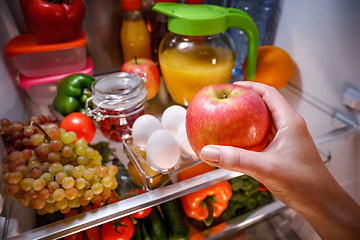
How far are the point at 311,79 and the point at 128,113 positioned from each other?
1.93 feet

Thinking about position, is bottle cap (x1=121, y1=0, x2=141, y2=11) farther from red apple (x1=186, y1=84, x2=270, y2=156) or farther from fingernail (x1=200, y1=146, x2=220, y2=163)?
fingernail (x1=200, y1=146, x2=220, y2=163)

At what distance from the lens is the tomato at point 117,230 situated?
24.7 inches

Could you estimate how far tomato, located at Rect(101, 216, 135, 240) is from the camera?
627mm

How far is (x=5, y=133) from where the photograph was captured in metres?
0.54

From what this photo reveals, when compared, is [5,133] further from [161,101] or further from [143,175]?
[161,101]

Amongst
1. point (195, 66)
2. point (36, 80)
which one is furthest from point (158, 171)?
point (36, 80)

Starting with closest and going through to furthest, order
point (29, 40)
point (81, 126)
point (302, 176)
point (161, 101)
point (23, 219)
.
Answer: point (302, 176) < point (23, 219) < point (81, 126) < point (29, 40) < point (161, 101)

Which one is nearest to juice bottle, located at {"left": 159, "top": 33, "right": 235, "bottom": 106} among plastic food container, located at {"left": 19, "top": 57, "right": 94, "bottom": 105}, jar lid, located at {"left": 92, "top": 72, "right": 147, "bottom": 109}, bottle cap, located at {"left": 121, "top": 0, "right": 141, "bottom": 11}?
jar lid, located at {"left": 92, "top": 72, "right": 147, "bottom": 109}

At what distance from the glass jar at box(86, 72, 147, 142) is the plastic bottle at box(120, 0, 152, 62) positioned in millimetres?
211

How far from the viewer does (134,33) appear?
869 mm

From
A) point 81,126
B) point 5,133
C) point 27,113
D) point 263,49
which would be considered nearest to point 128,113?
point 81,126

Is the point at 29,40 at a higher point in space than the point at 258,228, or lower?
higher

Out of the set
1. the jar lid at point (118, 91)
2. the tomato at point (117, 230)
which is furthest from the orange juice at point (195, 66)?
the tomato at point (117, 230)

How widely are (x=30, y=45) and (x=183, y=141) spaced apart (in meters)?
0.55
